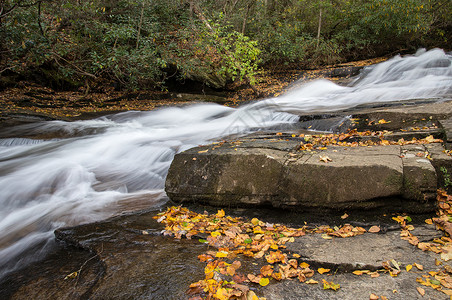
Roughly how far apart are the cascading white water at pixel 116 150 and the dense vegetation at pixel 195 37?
2810mm

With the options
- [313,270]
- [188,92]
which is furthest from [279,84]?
[313,270]

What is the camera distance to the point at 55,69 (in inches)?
573

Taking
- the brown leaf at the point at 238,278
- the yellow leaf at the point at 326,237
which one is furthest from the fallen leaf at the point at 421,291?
the brown leaf at the point at 238,278

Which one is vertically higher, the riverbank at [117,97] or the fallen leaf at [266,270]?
the riverbank at [117,97]

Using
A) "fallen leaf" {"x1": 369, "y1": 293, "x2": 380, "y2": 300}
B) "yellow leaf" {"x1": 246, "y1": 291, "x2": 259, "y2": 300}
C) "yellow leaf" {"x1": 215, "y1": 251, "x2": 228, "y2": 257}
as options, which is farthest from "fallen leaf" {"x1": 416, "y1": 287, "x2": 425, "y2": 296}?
"yellow leaf" {"x1": 215, "y1": 251, "x2": 228, "y2": 257}

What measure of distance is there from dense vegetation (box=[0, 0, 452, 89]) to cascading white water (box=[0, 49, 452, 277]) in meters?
2.81

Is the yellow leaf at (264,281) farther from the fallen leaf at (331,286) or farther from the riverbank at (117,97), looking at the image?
the riverbank at (117,97)

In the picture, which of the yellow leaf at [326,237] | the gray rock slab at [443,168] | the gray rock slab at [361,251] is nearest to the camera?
the gray rock slab at [361,251]

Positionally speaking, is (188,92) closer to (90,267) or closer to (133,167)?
(133,167)

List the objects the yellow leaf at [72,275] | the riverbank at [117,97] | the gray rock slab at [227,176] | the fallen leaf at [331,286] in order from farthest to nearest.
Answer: the riverbank at [117,97]
the gray rock slab at [227,176]
the yellow leaf at [72,275]
the fallen leaf at [331,286]

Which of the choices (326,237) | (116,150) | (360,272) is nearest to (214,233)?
(326,237)

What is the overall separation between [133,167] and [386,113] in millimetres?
5903

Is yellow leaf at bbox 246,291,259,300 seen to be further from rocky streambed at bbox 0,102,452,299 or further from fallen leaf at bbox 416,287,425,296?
fallen leaf at bbox 416,287,425,296

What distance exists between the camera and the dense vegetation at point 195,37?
1170cm
